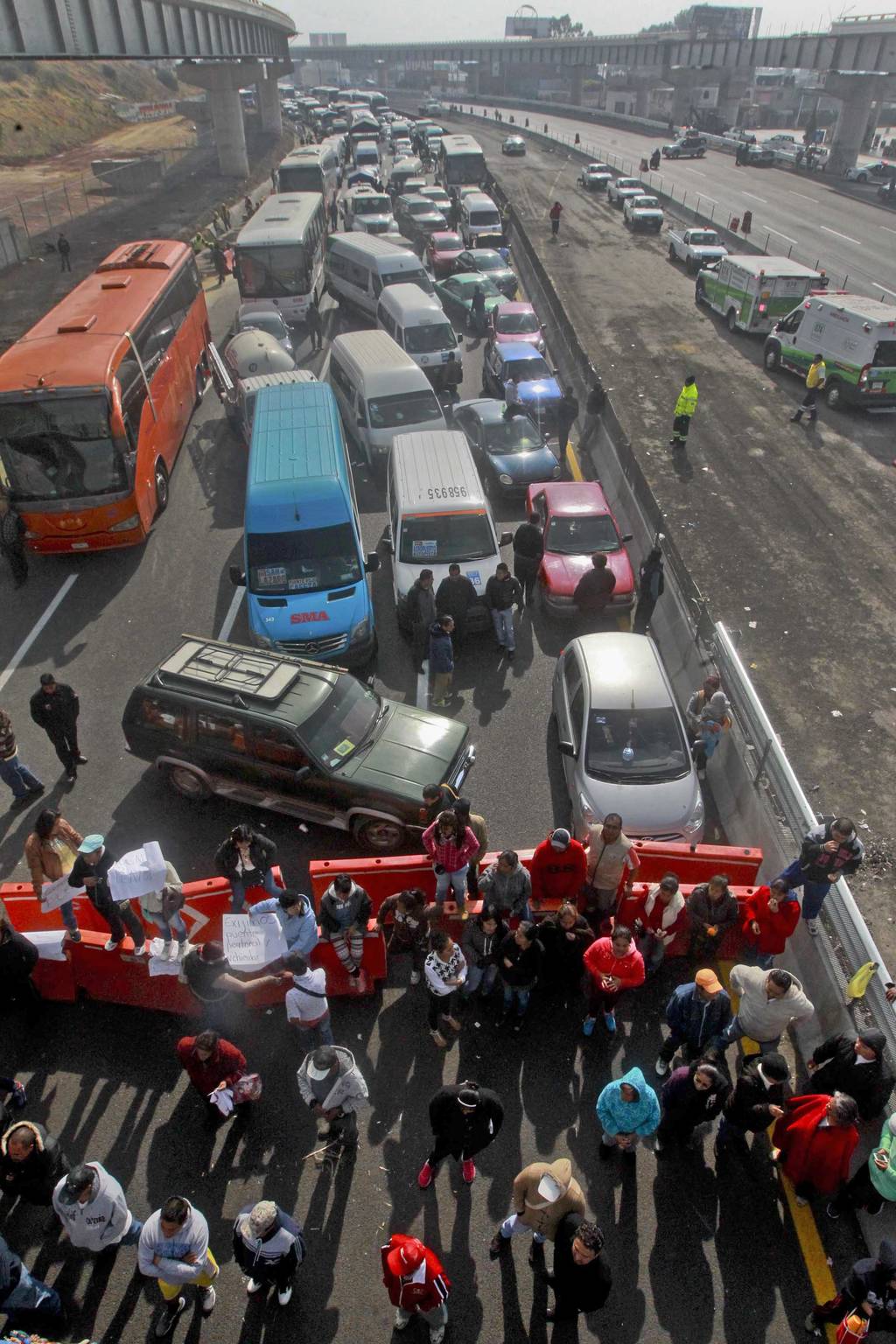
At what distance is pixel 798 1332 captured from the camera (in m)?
5.38

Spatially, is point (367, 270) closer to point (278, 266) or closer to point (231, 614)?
point (278, 266)

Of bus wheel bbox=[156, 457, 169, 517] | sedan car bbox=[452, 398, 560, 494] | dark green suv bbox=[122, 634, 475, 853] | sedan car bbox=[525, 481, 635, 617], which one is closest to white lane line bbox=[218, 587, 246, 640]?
dark green suv bbox=[122, 634, 475, 853]

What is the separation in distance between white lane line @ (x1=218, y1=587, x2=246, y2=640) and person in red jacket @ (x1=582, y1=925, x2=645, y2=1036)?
827 cm

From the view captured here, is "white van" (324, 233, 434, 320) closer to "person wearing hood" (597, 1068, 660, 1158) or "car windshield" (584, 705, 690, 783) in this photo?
"car windshield" (584, 705, 690, 783)

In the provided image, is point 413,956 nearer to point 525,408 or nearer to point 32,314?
point 525,408

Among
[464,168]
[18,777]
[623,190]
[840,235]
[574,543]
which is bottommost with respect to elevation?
[18,777]

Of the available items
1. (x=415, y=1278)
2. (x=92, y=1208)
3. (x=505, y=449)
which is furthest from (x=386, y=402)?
(x=415, y=1278)

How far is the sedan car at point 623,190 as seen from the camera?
4441 cm

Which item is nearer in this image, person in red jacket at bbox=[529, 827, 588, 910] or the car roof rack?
person in red jacket at bbox=[529, 827, 588, 910]

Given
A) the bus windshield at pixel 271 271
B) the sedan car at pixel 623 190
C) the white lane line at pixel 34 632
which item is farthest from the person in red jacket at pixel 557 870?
the sedan car at pixel 623 190

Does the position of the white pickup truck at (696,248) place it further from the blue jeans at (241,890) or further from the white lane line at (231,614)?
the blue jeans at (241,890)

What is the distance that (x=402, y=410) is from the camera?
17219 millimetres

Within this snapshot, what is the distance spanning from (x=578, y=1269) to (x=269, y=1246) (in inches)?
76.3

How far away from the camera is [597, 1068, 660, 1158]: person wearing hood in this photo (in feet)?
18.3
